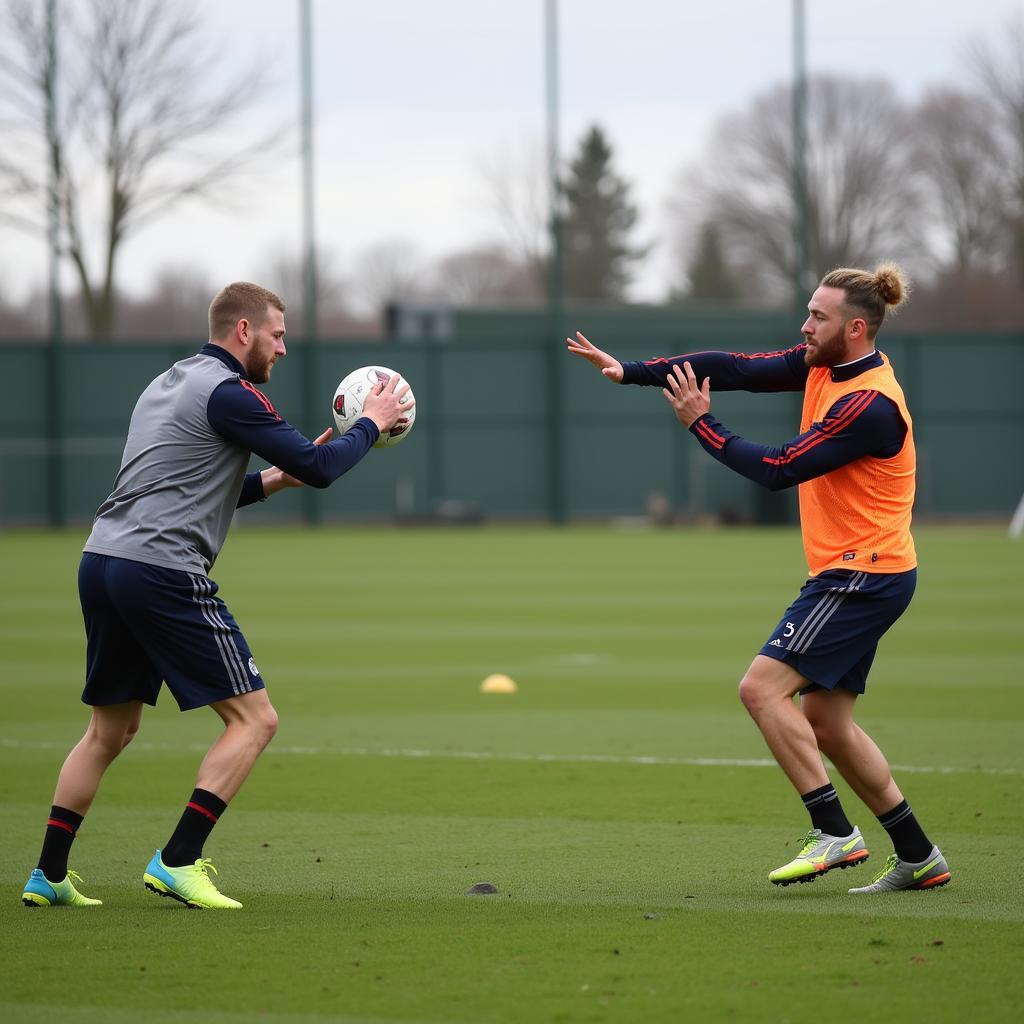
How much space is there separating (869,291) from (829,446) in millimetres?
649

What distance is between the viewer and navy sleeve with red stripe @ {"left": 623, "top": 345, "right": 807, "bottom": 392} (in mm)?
6898

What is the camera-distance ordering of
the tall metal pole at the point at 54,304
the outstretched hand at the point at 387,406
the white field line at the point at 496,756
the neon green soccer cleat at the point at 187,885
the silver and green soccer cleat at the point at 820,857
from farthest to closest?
1. the tall metal pole at the point at 54,304
2. the white field line at the point at 496,756
3. the outstretched hand at the point at 387,406
4. the silver and green soccer cleat at the point at 820,857
5. the neon green soccer cleat at the point at 187,885

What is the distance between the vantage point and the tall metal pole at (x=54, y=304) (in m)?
43.6

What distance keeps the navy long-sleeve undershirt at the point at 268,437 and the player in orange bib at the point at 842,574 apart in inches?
51.9

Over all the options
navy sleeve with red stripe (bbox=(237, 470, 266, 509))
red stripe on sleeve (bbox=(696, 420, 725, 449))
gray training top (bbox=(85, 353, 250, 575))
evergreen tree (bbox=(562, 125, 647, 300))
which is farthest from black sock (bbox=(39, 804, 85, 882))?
evergreen tree (bbox=(562, 125, 647, 300))

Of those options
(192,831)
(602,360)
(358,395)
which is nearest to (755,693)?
(602,360)

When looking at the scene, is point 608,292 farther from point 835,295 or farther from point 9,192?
point 835,295

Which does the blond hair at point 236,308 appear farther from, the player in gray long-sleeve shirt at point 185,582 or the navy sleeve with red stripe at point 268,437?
the navy sleeve with red stripe at point 268,437

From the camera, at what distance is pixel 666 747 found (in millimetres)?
10297

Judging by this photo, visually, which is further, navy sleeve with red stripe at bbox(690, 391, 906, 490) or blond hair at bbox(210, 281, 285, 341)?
blond hair at bbox(210, 281, 285, 341)

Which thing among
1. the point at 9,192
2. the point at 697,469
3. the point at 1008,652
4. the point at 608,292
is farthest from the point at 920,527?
the point at 608,292

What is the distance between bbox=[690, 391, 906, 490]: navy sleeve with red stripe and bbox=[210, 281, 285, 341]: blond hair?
179 cm

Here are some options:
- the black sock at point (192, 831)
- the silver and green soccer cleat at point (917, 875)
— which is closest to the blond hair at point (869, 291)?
the silver and green soccer cleat at point (917, 875)

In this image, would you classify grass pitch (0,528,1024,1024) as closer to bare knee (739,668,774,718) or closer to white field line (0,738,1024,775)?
white field line (0,738,1024,775)
